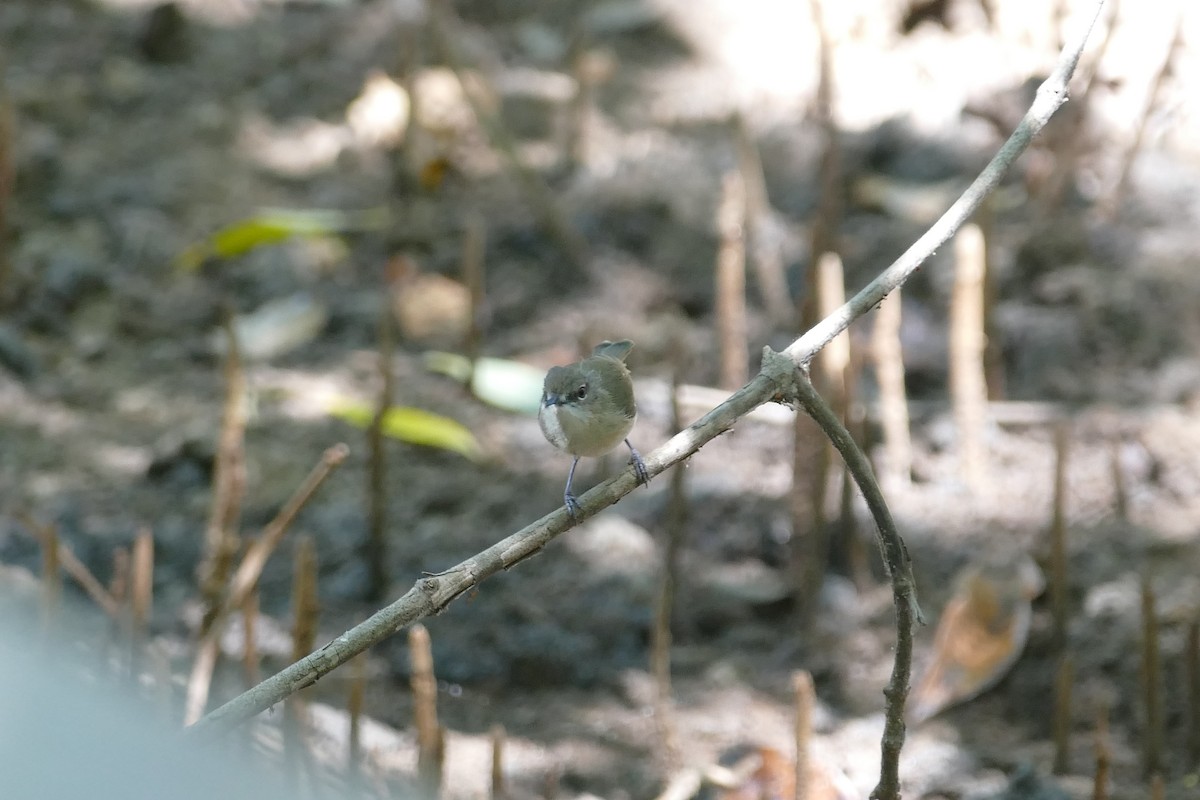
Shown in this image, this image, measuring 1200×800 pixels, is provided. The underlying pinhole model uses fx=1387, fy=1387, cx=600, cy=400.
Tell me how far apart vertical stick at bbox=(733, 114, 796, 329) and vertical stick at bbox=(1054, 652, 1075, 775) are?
2488 mm

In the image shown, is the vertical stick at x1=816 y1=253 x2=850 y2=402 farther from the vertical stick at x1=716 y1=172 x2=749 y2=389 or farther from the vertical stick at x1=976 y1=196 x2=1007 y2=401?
the vertical stick at x1=976 y1=196 x2=1007 y2=401

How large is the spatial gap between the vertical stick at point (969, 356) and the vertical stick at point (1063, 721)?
52.8 inches

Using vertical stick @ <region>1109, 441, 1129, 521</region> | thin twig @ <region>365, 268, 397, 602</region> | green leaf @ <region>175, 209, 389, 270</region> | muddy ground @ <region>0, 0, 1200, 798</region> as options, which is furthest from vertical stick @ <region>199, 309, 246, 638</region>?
vertical stick @ <region>1109, 441, 1129, 521</region>

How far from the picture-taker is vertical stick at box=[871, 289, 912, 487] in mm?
4602

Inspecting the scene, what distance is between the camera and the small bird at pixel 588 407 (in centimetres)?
256

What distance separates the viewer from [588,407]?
257 cm

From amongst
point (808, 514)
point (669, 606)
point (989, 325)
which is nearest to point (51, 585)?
point (669, 606)

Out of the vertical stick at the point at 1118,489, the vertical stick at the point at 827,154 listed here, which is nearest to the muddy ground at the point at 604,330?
the vertical stick at the point at 1118,489

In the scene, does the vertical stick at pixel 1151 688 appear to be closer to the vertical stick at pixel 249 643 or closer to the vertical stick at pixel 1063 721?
the vertical stick at pixel 1063 721

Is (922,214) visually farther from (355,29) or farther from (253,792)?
(253,792)

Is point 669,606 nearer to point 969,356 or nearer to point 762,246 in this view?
point 969,356

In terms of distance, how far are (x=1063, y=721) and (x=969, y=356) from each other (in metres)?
1.46

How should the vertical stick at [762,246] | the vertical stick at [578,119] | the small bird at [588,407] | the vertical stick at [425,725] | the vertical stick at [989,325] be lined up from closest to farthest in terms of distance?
the small bird at [588,407] < the vertical stick at [425,725] < the vertical stick at [989,325] < the vertical stick at [762,246] < the vertical stick at [578,119]

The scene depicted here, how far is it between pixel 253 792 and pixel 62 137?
261 inches
